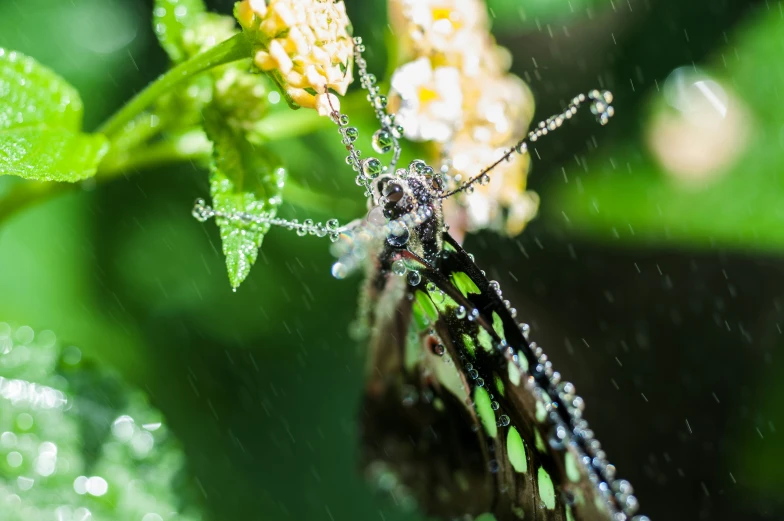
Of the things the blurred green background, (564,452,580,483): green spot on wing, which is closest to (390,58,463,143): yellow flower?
the blurred green background

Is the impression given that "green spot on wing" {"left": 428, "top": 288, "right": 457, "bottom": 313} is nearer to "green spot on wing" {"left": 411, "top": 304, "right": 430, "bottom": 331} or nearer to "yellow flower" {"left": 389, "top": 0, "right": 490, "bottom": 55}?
"green spot on wing" {"left": 411, "top": 304, "right": 430, "bottom": 331}

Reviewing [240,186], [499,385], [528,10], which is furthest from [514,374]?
[528,10]

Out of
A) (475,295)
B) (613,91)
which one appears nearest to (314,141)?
(475,295)

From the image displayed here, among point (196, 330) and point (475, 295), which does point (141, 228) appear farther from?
point (475, 295)

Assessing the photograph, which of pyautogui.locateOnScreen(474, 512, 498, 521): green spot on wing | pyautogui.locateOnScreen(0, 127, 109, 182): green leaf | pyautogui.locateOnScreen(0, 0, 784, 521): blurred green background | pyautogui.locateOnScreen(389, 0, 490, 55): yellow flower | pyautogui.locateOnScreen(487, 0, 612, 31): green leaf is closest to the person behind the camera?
pyautogui.locateOnScreen(0, 127, 109, 182): green leaf

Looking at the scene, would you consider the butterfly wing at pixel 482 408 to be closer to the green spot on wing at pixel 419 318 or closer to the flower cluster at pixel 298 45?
the green spot on wing at pixel 419 318

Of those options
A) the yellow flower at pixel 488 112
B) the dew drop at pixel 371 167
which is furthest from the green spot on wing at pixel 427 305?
the yellow flower at pixel 488 112
